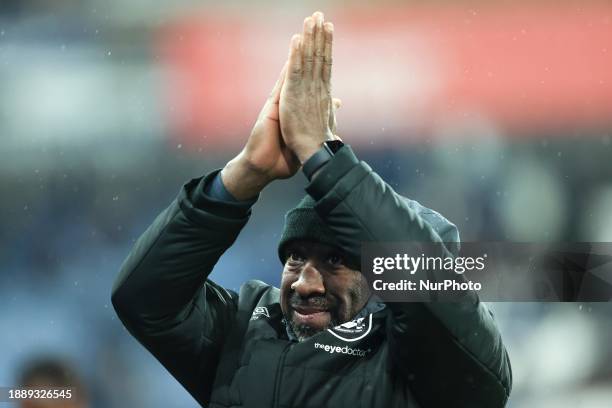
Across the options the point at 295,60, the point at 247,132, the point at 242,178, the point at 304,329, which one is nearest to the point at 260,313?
the point at 304,329

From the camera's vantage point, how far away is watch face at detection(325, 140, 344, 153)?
838 millimetres

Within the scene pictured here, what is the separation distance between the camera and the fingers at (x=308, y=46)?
86 centimetres

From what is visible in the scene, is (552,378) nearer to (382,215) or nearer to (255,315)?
(255,315)

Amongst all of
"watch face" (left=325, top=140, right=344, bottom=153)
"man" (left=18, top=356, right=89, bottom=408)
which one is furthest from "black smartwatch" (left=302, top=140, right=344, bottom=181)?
"man" (left=18, top=356, right=89, bottom=408)

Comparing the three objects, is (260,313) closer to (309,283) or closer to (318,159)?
(309,283)

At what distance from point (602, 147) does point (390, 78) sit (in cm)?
44

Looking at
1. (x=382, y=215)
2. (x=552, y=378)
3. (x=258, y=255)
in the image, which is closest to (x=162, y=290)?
(x=382, y=215)

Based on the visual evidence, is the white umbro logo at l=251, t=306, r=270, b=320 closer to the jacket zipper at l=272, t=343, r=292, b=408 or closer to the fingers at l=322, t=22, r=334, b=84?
the jacket zipper at l=272, t=343, r=292, b=408

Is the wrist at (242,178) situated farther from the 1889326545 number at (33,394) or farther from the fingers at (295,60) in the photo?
the 1889326545 number at (33,394)

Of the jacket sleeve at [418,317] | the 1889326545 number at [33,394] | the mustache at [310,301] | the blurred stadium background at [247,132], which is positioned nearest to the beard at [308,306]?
the mustache at [310,301]

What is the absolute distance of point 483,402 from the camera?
0.85 m

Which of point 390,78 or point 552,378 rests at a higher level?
Result: point 390,78

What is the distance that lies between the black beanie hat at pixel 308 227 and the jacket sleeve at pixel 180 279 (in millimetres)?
59

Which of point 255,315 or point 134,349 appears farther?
point 134,349
